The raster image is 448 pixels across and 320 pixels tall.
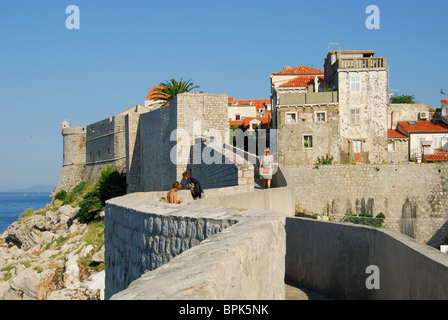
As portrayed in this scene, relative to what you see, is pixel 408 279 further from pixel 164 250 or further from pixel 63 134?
pixel 63 134

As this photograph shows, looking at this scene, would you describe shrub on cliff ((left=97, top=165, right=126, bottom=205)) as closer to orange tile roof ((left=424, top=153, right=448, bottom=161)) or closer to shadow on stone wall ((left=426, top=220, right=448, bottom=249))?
shadow on stone wall ((left=426, top=220, right=448, bottom=249))

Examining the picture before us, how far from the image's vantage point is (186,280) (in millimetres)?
2857

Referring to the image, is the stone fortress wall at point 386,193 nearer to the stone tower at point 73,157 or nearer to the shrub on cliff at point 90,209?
the shrub on cliff at point 90,209

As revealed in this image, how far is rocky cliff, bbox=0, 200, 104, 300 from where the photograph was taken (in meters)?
19.9

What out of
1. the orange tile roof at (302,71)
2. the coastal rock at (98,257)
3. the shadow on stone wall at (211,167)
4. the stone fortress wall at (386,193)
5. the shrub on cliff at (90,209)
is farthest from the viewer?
the orange tile roof at (302,71)

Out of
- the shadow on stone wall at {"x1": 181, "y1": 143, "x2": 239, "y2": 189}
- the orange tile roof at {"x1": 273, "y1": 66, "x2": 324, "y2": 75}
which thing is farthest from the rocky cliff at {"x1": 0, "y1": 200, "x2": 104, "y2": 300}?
the orange tile roof at {"x1": 273, "y1": 66, "x2": 324, "y2": 75}

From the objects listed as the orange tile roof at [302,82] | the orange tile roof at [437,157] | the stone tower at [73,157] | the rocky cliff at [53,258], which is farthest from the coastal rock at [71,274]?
the stone tower at [73,157]

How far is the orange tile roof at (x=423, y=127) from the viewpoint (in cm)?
3675

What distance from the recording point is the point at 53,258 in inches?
1006

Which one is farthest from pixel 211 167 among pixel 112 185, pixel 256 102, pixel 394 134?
pixel 256 102

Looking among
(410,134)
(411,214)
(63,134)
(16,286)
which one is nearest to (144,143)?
(16,286)

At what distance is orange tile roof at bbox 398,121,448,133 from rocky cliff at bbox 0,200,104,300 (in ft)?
71.6

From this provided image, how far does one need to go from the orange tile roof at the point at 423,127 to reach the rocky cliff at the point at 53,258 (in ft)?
71.6

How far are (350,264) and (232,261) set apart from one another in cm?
361
